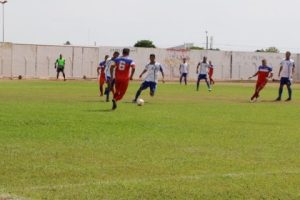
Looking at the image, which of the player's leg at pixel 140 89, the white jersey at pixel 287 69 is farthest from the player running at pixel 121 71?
the white jersey at pixel 287 69

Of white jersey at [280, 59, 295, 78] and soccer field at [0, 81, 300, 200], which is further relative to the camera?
white jersey at [280, 59, 295, 78]

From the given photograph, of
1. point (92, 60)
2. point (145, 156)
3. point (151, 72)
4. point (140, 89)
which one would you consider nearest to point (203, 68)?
point (151, 72)

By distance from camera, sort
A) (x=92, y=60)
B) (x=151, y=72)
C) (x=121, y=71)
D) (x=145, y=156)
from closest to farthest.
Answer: (x=145, y=156) < (x=121, y=71) < (x=151, y=72) < (x=92, y=60)

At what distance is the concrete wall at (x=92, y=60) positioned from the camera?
5844 centimetres

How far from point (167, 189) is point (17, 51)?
51.8 metres

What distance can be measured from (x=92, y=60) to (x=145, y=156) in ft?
170

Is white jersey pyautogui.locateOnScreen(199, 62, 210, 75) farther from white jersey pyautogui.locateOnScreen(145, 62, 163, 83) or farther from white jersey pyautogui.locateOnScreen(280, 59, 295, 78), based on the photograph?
white jersey pyautogui.locateOnScreen(145, 62, 163, 83)

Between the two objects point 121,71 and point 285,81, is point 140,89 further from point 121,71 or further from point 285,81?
point 285,81

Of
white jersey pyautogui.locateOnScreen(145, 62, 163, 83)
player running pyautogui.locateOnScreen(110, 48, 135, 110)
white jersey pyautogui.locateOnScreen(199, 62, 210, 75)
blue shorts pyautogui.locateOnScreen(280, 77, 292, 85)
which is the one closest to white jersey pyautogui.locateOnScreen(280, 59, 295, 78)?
blue shorts pyautogui.locateOnScreen(280, 77, 292, 85)

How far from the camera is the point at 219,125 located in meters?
16.2

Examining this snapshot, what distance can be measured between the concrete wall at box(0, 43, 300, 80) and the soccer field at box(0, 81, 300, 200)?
1608 inches

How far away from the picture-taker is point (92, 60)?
204 ft

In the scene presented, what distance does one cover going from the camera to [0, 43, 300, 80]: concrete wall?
5844 cm

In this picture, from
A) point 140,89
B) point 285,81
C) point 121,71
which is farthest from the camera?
point 285,81
